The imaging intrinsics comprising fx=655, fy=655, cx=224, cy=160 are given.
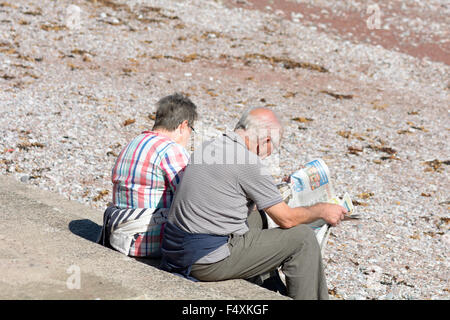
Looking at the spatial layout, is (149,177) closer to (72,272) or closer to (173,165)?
(173,165)

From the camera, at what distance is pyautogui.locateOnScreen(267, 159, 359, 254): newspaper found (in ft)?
12.8

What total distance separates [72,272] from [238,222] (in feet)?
2.96

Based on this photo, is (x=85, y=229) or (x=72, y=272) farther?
(x=85, y=229)

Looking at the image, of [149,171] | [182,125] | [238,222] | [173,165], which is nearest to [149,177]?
[149,171]

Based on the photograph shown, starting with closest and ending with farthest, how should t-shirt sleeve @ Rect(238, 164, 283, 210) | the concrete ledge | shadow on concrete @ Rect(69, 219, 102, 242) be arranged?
the concrete ledge → t-shirt sleeve @ Rect(238, 164, 283, 210) → shadow on concrete @ Rect(69, 219, 102, 242)

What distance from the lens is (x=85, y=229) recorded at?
426cm

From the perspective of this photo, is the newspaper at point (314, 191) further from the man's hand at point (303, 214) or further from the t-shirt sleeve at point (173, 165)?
the t-shirt sleeve at point (173, 165)

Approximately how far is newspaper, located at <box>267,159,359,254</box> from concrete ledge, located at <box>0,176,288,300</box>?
2.15ft

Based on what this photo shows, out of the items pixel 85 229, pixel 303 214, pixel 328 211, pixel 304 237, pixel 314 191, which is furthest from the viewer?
pixel 85 229

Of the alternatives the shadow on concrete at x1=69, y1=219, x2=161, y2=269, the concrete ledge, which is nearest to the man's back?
the concrete ledge

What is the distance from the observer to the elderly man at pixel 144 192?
3645mm

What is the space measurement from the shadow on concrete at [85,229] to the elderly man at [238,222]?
2.70 ft

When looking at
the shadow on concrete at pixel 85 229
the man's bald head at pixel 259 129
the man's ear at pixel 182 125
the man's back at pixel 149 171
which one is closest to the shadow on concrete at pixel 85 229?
the shadow on concrete at pixel 85 229

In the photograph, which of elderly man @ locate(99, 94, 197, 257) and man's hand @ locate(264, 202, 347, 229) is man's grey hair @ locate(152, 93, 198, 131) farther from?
man's hand @ locate(264, 202, 347, 229)
